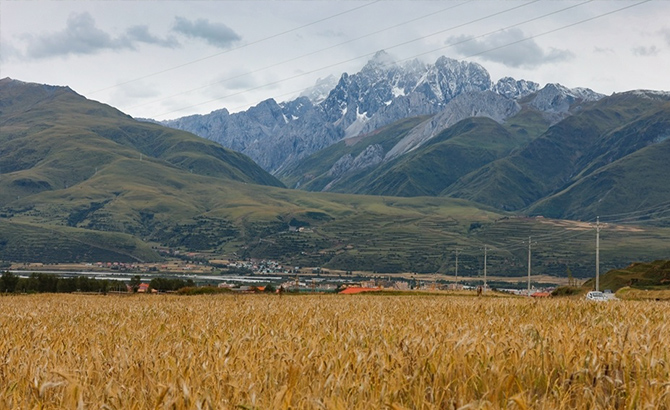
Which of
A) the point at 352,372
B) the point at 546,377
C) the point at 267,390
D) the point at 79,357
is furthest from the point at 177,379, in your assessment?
the point at 546,377

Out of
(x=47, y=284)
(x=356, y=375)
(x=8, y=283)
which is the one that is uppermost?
(x=356, y=375)

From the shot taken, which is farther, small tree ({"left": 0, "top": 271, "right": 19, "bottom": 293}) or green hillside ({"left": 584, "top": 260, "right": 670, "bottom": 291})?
small tree ({"left": 0, "top": 271, "right": 19, "bottom": 293})

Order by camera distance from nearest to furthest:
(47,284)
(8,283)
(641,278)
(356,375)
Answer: (356,375) → (641,278) → (8,283) → (47,284)

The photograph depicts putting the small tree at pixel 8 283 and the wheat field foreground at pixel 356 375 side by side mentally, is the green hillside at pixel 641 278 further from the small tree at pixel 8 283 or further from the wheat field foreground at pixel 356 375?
the small tree at pixel 8 283

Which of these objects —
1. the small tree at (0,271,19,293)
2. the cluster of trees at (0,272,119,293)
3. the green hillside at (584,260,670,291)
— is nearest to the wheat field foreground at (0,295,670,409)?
the green hillside at (584,260,670,291)

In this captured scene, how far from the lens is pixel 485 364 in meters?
7.88

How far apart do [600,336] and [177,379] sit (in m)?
7.14

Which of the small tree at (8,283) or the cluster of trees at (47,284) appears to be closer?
the small tree at (8,283)

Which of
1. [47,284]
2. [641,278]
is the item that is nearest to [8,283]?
[47,284]

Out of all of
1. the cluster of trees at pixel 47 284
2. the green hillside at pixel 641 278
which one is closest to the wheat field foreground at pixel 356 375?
the green hillside at pixel 641 278

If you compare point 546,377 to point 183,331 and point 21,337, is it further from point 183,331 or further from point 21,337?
point 21,337

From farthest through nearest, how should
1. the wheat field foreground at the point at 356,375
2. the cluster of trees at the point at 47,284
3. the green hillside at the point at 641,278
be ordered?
the cluster of trees at the point at 47,284 → the green hillside at the point at 641,278 → the wheat field foreground at the point at 356,375

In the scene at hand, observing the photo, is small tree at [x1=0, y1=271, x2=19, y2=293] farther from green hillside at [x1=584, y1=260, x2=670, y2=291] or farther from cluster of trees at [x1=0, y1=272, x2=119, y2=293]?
green hillside at [x1=584, y1=260, x2=670, y2=291]

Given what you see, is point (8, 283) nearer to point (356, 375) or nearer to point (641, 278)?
point (641, 278)
